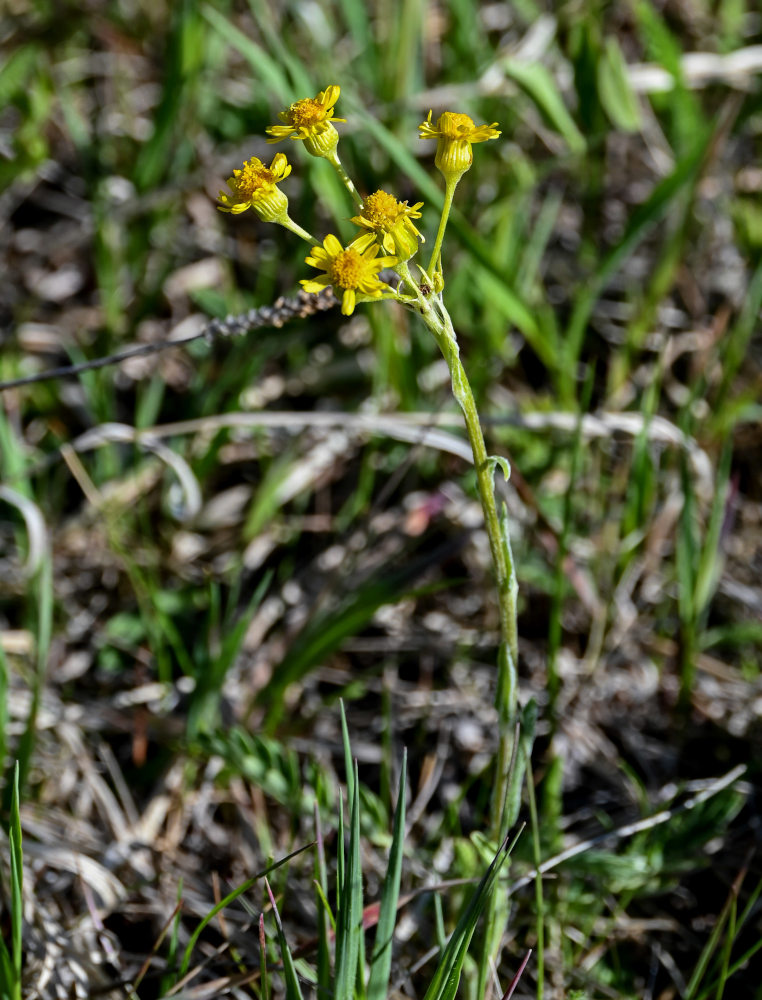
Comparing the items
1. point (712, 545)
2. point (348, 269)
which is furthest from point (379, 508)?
point (348, 269)

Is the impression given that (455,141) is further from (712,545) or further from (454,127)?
(712,545)

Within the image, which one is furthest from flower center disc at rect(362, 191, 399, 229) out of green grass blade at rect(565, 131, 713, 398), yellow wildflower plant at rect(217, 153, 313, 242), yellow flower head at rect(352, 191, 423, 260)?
green grass blade at rect(565, 131, 713, 398)

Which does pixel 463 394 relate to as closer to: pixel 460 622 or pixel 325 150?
pixel 325 150

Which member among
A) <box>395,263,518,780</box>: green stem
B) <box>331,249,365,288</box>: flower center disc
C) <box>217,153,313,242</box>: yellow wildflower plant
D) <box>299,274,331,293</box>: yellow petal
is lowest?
<box>395,263,518,780</box>: green stem

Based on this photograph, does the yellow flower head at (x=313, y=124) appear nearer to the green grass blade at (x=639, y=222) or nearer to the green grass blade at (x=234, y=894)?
the green grass blade at (x=234, y=894)

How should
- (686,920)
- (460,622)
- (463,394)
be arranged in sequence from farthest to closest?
(460,622), (686,920), (463,394)

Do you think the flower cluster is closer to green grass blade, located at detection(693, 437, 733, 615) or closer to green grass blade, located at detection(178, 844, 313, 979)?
green grass blade, located at detection(178, 844, 313, 979)

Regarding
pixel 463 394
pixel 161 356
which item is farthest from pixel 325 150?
pixel 161 356

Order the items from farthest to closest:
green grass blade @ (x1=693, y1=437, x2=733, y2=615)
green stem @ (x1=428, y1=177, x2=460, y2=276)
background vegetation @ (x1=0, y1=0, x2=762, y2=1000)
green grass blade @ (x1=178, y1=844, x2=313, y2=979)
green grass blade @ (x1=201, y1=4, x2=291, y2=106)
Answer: green grass blade @ (x1=201, y1=4, x2=291, y2=106), green grass blade @ (x1=693, y1=437, x2=733, y2=615), background vegetation @ (x1=0, y1=0, x2=762, y2=1000), green grass blade @ (x1=178, y1=844, x2=313, y2=979), green stem @ (x1=428, y1=177, x2=460, y2=276)
